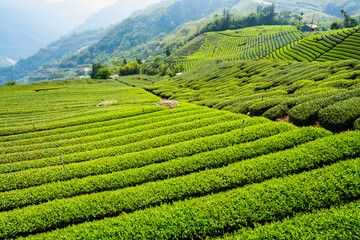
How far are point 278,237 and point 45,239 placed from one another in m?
13.9

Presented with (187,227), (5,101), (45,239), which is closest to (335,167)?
(187,227)

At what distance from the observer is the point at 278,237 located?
29.1 ft

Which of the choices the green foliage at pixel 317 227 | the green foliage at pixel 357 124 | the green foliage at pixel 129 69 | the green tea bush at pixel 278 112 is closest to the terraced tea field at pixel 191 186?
the green foliage at pixel 317 227

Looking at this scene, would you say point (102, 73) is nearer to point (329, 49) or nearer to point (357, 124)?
point (329, 49)

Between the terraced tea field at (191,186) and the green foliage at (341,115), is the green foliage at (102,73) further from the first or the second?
the green foliage at (341,115)

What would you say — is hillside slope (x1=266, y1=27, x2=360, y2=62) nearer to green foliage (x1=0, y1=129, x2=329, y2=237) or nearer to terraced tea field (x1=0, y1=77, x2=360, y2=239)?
terraced tea field (x1=0, y1=77, x2=360, y2=239)

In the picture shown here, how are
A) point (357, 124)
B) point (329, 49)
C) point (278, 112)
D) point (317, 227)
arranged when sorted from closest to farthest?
point (317, 227) → point (357, 124) → point (278, 112) → point (329, 49)

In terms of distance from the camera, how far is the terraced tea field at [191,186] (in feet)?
33.2

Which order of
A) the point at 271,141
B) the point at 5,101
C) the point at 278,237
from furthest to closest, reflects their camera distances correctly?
the point at 5,101, the point at 271,141, the point at 278,237

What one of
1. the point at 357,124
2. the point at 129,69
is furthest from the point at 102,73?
the point at 357,124

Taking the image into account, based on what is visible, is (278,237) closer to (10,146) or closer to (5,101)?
(10,146)

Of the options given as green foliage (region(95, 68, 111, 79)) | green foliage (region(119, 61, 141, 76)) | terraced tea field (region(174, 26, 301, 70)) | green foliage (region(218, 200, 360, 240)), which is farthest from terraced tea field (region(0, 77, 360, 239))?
green foliage (region(119, 61, 141, 76))

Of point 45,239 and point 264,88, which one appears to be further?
point 264,88

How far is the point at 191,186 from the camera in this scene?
12789 millimetres
